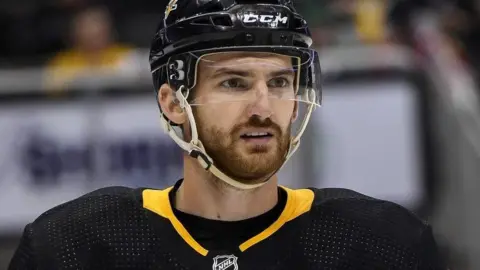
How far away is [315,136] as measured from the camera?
5.77 m

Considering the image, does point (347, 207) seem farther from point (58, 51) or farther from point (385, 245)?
point (58, 51)

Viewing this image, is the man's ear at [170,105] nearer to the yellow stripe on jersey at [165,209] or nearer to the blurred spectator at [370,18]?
the yellow stripe on jersey at [165,209]

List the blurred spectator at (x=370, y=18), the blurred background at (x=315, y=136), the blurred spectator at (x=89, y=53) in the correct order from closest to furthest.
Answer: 1. the blurred background at (x=315, y=136)
2. the blurred spectator at (x=89, y=53)
3. the blurred spectator at (x=370, y=18)

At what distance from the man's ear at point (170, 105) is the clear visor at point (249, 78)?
0.07 meters

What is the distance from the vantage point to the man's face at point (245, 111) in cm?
251

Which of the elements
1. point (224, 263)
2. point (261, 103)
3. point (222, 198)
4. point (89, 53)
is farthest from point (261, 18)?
point (89, 53)

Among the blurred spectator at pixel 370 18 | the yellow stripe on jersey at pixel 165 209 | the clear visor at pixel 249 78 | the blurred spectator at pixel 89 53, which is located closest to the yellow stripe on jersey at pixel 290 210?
the yellow stripe on jersey at pixel 165 209

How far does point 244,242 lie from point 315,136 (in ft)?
10.4

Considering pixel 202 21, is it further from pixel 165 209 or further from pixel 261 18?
pixel 165 209

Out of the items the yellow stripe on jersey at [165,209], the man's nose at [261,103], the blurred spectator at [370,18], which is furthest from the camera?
the blurred spectator at [370,18]

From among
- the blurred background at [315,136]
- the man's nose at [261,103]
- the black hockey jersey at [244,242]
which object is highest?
the man's nose at [261,103]

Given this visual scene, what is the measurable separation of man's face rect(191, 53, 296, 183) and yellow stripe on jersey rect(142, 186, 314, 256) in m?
0.15

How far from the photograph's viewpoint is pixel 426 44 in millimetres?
6816

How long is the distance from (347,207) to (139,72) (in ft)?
11.0
